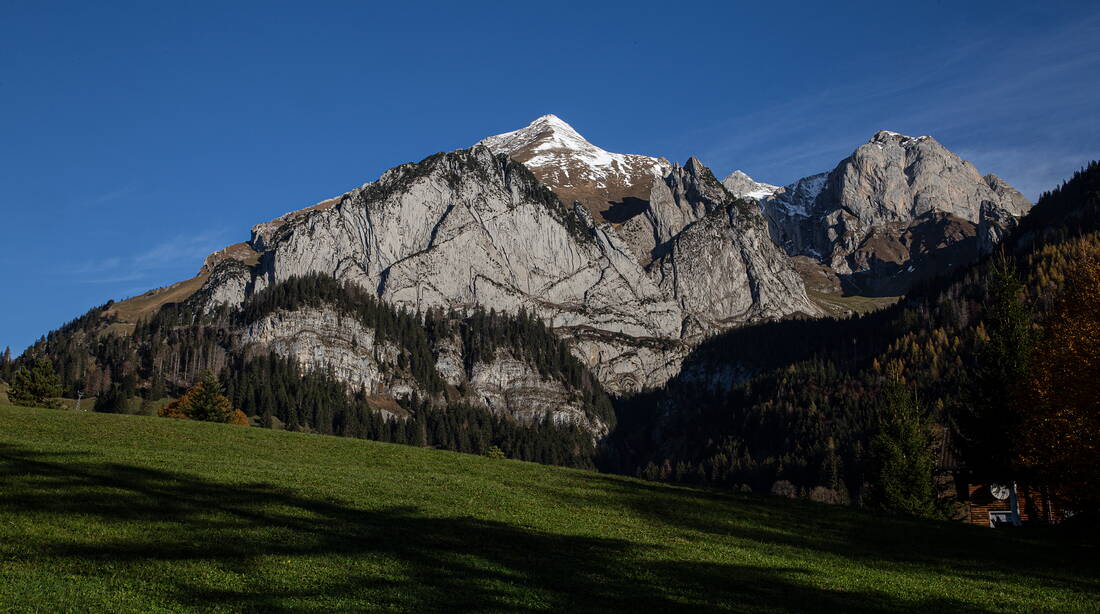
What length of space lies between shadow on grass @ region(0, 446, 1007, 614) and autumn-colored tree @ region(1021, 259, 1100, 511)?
14.8 m

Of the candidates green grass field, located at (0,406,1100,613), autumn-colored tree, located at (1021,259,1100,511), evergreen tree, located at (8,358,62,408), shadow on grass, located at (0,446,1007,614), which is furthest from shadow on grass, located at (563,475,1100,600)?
evergreen tree, located at (8,358,62,408)

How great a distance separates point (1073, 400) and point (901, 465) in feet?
105

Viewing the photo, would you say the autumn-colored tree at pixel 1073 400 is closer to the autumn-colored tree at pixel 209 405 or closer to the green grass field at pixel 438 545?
the green grass field at pixel 438 545

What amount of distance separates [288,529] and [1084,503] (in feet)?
106

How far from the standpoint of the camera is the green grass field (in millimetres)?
19188

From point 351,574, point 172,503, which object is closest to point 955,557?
point 351,574

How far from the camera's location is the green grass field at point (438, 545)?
19.2 meters

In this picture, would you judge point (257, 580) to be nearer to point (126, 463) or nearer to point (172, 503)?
point (172, 503)

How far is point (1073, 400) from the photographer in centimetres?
3375

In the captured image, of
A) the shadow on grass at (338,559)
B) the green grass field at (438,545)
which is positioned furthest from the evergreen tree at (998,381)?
the shadow on grass at (338,559)

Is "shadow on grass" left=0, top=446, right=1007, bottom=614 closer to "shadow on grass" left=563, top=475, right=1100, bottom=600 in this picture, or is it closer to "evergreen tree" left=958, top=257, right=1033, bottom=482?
"shadow on grass" left=563, top=475, right=1100, bottom=600

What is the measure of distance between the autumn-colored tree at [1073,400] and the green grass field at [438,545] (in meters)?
3.04

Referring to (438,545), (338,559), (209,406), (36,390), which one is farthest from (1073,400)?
(36,390)

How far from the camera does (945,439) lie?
465 feet
